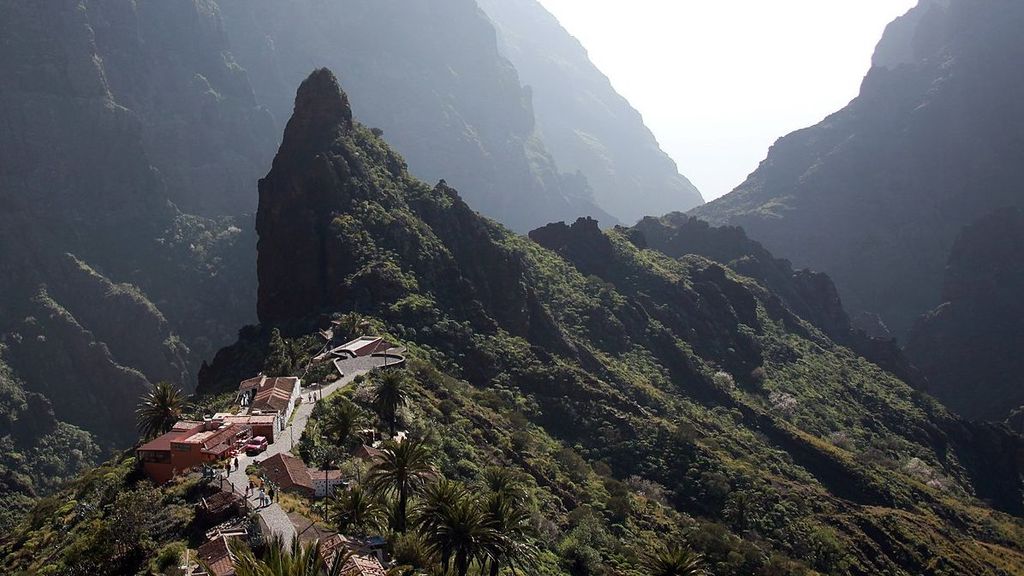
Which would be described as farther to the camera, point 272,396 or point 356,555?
point 272,396

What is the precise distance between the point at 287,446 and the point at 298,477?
6390 millimetres

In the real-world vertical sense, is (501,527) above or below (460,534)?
below

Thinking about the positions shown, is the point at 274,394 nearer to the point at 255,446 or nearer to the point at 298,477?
the point at 255,446

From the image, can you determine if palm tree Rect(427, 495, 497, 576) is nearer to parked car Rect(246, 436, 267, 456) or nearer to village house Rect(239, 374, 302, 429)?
parked car Rect(246, 436, 267, 456)

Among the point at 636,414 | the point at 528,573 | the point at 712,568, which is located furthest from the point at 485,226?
the point at 528,573

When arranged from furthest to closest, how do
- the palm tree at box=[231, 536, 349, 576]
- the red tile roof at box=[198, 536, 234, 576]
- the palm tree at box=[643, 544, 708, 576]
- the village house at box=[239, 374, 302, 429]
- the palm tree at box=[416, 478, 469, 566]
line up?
the village house at box=[239, 374, 302, 429]
the palm tree at box=[643, 544, 708, 576]
the palm tree at box=[416, 478, 469, 566]
the red tile roof at box=[198, 536, 234, 576]
the palm tree at box=[231, 536, 349, 576]

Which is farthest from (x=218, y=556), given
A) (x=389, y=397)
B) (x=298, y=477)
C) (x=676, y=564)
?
(x=389, y=397)

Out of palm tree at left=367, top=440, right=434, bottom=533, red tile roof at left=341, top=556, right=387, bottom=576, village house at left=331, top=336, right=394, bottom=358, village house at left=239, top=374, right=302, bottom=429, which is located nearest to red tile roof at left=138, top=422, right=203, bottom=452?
village house at left=239, top=374, right=302, bottom=429

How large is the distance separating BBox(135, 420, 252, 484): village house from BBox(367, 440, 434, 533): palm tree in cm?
977

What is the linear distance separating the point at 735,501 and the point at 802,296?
117 metres

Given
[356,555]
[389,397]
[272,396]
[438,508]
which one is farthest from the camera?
[389,397]

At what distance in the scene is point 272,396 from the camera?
181ft

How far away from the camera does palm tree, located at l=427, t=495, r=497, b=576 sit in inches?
1399

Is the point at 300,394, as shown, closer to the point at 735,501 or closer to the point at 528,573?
the point at 528,573
